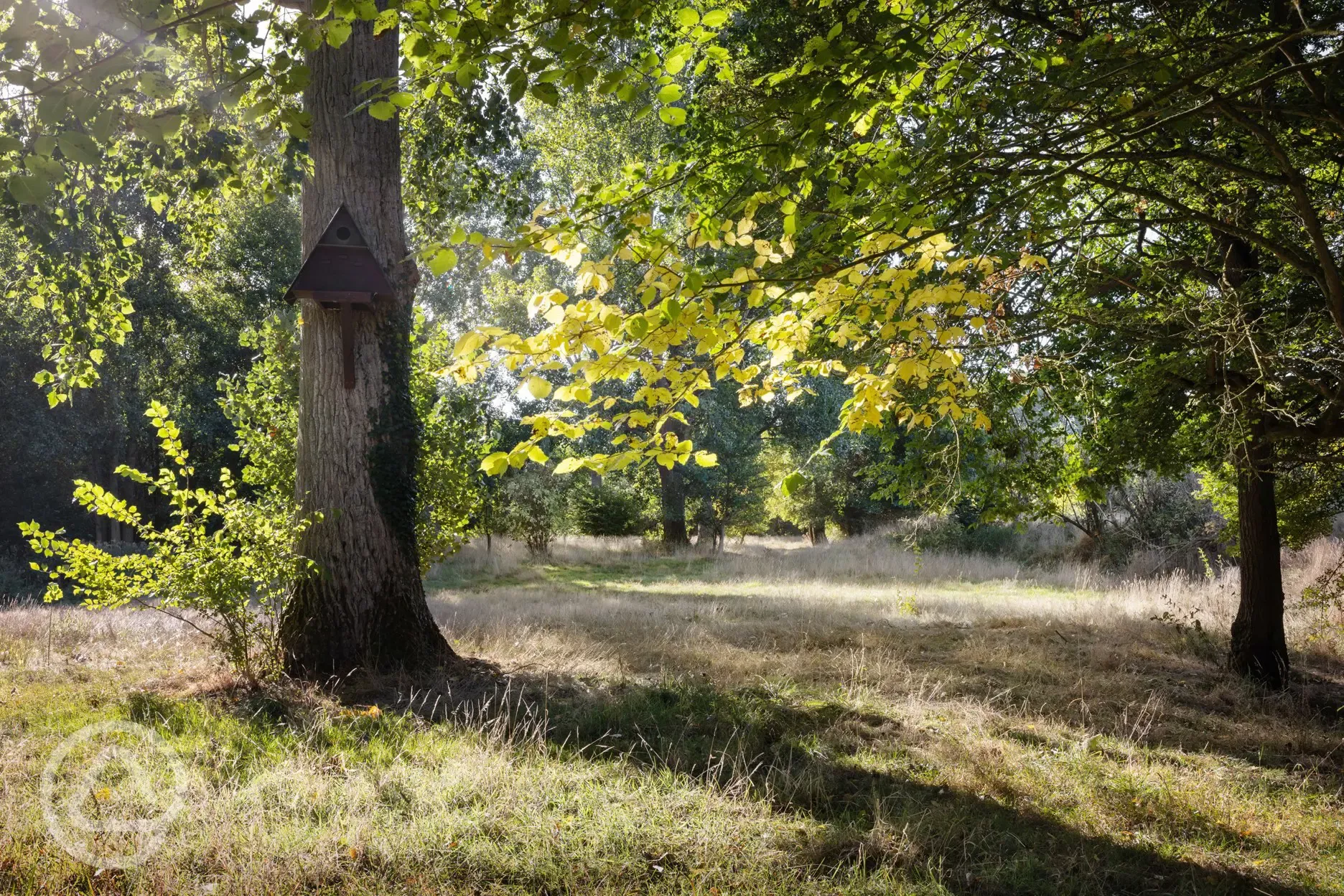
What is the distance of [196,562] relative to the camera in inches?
212

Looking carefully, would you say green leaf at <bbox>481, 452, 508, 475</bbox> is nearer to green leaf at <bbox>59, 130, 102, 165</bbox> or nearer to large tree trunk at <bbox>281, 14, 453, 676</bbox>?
green leaf at <bbox>59, 130, 102, 165</bbox>

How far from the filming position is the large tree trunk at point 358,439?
20.1 ft

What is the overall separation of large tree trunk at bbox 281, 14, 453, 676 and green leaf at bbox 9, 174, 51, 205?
155 inches

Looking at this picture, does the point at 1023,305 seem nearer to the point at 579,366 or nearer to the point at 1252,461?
the point at 1252,461

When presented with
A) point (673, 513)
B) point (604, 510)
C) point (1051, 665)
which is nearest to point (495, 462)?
point (1051, 665)

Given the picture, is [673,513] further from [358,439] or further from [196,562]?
[196,562]

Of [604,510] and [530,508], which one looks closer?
[530,508]

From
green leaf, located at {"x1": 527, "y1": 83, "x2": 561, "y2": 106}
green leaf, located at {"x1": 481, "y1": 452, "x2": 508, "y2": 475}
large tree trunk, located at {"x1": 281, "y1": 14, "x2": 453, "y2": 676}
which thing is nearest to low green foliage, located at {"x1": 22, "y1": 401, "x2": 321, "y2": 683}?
large tree trunk, located at {"x1": 281, "y1": 14, "x2": 453, "y2": 676}

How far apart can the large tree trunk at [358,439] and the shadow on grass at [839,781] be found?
0.60 metres

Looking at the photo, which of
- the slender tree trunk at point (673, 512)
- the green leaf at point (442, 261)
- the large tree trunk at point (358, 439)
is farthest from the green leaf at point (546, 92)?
the slender tree trunk at point (673, 512)

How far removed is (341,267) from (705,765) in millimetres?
4563

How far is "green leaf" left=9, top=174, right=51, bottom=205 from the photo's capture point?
2361 millimetres

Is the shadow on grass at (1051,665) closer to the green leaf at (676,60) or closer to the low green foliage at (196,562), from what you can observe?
the low green foliage at (196,562)

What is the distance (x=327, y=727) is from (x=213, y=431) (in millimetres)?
19206
